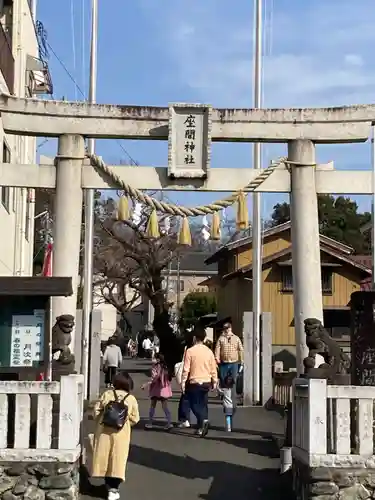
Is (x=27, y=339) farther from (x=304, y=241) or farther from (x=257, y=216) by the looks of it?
(x=257, y=216)

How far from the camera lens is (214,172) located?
13.3 m

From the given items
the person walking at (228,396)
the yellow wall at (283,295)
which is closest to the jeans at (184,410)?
the person walking at (228,396)

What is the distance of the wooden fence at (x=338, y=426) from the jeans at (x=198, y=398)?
4.30 meters

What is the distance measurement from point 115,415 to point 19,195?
14.2 meters

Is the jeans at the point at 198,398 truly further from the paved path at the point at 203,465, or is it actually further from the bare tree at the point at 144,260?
the bare tree at the point at 144,260

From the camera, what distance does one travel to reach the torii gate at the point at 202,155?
508 inches

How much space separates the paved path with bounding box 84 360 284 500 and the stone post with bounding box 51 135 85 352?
269 cm

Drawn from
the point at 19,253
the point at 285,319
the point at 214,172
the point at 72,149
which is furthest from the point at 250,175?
the point at 285,319

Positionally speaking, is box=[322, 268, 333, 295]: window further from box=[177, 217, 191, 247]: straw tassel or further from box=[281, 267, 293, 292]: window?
box=[177, 217, 191, 247]: straw tassel

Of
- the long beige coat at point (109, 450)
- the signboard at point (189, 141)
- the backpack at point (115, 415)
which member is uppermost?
the signboard at point (189, 141)

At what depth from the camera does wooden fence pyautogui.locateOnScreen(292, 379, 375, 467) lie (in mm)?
9539

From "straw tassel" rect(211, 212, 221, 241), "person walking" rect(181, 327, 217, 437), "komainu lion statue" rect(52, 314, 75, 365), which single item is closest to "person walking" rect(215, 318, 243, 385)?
"person walking" rect(181, 327, 217, 437)

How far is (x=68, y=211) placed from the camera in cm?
1280

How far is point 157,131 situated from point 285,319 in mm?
20629
